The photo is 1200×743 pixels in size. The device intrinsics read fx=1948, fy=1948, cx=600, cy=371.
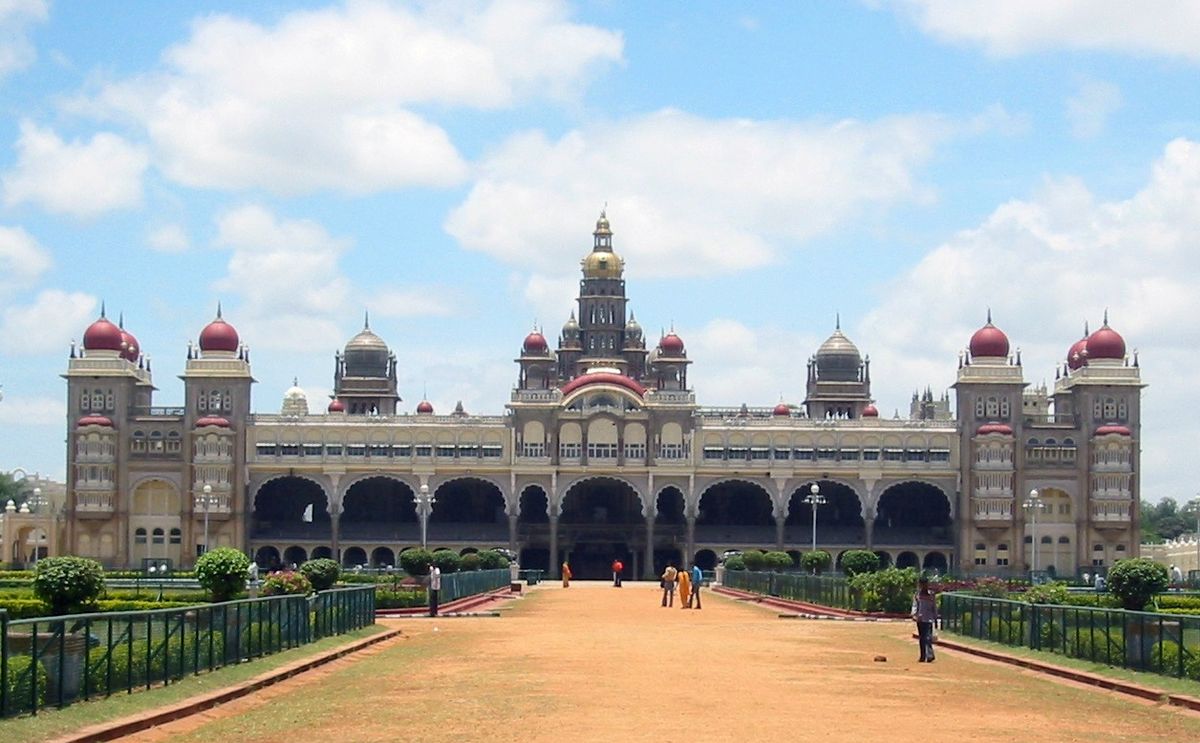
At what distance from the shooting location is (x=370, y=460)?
4427 inches

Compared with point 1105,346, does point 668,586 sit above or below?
below

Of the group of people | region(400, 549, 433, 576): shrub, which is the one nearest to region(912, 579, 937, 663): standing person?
the group of people

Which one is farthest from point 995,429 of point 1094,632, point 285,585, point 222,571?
point 1094,632

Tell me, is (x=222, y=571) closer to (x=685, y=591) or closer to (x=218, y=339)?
(x=685, y=591)

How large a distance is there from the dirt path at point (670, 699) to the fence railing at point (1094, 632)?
4.73ft

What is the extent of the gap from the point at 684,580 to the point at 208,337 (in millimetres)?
56077

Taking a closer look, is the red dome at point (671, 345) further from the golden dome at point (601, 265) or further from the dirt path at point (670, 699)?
the dirt path at point (670, 699)

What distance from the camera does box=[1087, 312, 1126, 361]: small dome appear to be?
11531 centimetres

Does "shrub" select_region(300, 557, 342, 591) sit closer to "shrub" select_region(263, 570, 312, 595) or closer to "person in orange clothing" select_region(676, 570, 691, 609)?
"shrub" select_region(263, 570, 312, 595)

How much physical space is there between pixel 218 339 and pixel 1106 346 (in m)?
52.6

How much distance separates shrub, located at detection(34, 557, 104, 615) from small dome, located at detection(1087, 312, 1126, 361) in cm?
9057

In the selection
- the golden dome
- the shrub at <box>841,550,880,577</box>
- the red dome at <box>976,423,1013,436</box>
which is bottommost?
the shrub at <box>841,550,880,577</box>

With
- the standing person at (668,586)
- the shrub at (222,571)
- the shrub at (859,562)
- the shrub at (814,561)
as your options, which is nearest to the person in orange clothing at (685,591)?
the standing person at (668,586)

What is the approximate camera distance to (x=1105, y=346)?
11544 cm
